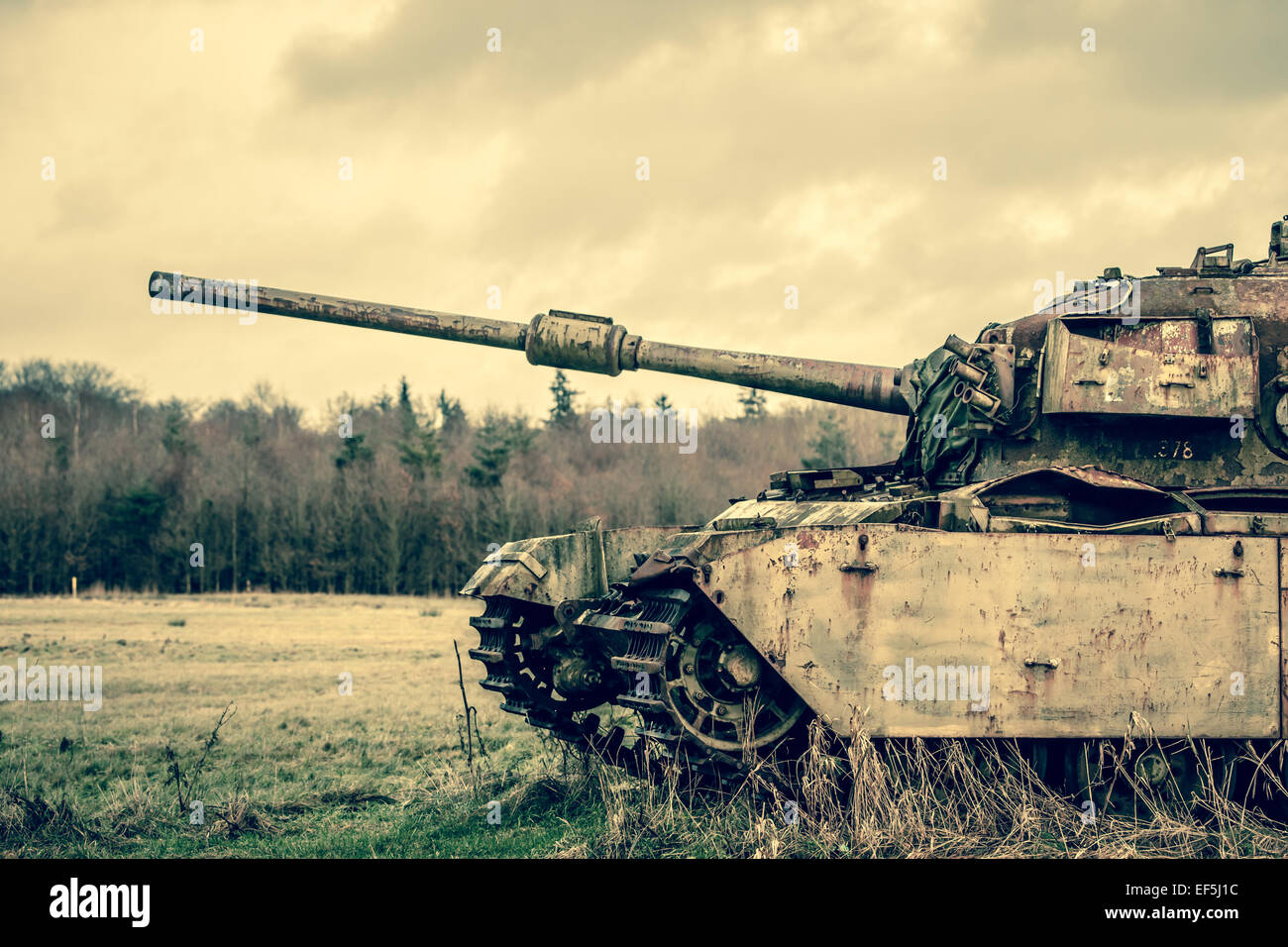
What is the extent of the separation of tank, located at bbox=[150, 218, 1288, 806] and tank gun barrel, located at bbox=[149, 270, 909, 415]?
1.70 meters

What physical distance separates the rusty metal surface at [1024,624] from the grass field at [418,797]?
0.43 m

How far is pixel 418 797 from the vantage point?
29.7 ft

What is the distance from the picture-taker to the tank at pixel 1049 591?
22.2 feet

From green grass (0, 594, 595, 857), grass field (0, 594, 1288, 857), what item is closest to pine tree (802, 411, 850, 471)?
green grass (0, 594, 595, 857)

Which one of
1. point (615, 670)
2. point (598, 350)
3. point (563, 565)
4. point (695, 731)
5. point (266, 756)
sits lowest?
point (266, 756)

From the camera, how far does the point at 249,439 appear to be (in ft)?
188

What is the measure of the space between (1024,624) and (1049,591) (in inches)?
9.6

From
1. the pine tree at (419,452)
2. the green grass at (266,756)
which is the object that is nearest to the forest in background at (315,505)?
the pine tree at (419,452)

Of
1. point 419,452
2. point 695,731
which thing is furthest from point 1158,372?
point 419,452

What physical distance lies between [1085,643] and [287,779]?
6529mm

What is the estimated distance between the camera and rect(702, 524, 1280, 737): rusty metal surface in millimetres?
6734

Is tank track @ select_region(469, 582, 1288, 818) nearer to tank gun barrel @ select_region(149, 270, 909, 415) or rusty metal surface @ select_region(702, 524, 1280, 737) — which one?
rusty metal surface @ select_region(702, 524, 1280, 737)

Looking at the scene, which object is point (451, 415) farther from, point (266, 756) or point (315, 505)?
point (266, 756)

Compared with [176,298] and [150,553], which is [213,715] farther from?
[150,553]
